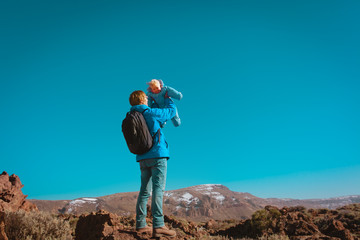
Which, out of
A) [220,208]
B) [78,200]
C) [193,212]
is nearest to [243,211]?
[220,208]

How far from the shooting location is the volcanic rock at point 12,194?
10.6 m

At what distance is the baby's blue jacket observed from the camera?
4.95 m

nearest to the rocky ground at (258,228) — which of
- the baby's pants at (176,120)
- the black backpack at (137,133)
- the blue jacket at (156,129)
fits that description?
the blue jacket at (156,129)

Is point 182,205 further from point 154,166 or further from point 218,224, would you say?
point 154,166

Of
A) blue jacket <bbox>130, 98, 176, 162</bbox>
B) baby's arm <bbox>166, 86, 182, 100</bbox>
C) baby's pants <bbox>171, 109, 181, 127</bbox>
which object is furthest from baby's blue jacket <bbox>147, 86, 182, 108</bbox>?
blue jacket <bbox>130, 98, 176, 162</bbox>

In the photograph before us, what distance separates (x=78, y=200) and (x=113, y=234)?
8642 centimetres

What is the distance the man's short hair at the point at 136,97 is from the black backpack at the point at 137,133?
0.43 m

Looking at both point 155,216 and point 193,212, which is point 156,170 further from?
point 193,212

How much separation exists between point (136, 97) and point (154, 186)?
1598 mm

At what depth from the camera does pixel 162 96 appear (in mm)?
5113

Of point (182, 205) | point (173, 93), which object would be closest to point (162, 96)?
point (173, 93)

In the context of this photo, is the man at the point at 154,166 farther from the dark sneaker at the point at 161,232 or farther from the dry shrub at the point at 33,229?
the dry shrub at the point at 33,229

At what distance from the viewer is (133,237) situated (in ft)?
14.1

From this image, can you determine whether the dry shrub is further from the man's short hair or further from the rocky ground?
the man's short hair
